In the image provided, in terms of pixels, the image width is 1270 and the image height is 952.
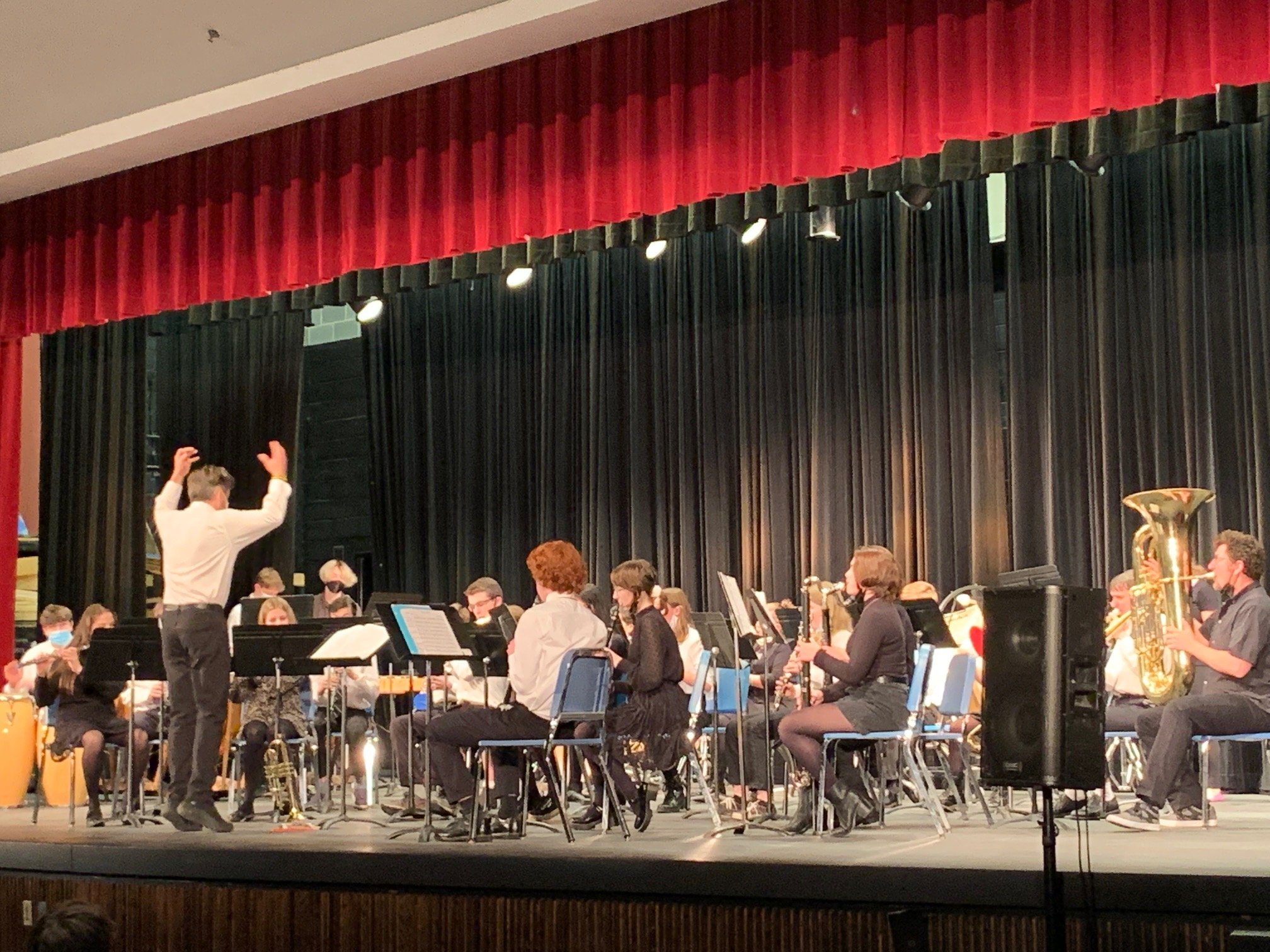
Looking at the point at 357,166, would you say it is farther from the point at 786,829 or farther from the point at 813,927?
the point at 813,927

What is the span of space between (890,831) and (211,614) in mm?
3195

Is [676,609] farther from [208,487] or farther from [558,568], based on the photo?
[208,487]

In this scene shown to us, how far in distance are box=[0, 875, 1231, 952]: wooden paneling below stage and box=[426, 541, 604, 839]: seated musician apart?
3.14ft

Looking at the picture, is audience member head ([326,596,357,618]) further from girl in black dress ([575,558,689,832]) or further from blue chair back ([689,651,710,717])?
girl in black dress ([575,558,689,832])

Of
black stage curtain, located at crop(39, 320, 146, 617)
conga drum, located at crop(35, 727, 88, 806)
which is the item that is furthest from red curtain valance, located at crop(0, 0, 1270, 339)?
conga drum, located at crop(35, 727, 88, 806)

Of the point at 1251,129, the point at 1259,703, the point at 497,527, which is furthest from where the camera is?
the point at 497,527

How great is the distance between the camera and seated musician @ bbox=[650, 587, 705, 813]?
8.34m

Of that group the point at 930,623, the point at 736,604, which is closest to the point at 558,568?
the point at 736,604

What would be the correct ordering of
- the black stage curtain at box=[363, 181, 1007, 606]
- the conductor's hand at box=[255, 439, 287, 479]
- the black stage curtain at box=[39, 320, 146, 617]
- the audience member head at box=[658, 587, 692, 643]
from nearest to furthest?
the conductor's hand at box=[255, 439, 287, 479]
the audience member head at box=[658, 587, 692, 643]
the black stage curtain at box=[363, 181, 1007, 606]
the black stage curtain at box=[39, 320, 146, 617]

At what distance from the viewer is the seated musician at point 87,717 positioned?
7.92m

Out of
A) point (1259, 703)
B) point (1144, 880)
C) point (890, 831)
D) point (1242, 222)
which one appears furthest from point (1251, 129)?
point (1144, 880)

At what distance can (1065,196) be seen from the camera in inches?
417

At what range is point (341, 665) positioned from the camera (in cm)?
736

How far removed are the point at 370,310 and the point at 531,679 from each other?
727 cm
